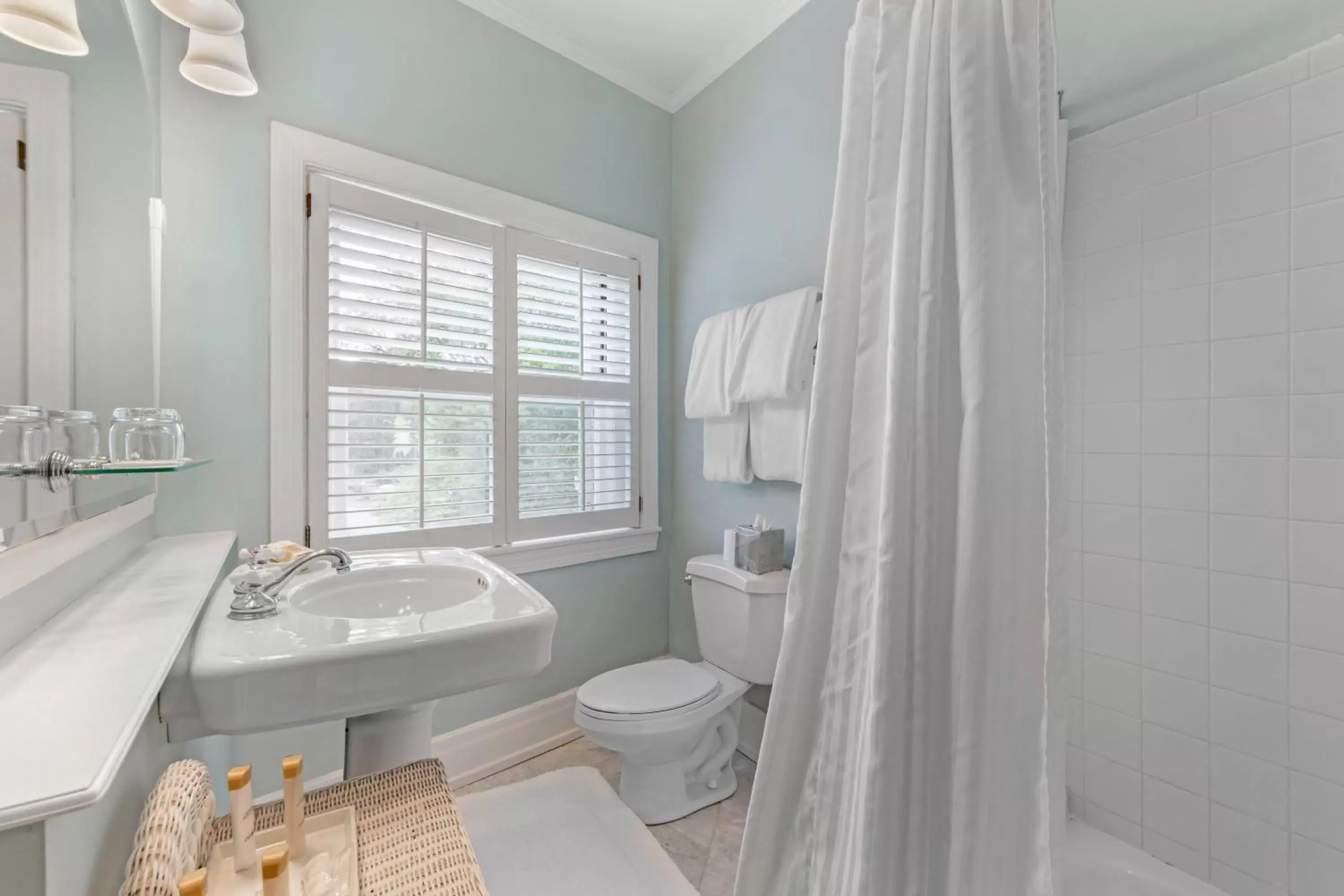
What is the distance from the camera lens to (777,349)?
162 cm

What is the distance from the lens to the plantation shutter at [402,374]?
4.90ft

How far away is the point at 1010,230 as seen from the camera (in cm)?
61

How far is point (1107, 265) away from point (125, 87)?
78.3 inches

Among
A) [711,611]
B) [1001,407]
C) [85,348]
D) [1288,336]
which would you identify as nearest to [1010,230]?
[1001,407]

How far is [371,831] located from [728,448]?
1378 mm

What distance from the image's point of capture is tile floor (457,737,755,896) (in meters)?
1.38

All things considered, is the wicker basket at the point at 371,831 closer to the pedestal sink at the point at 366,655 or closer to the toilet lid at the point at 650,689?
the pedestal sink at the point at 366,655

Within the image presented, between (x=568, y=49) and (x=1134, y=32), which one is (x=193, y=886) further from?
(x=568, y=49)

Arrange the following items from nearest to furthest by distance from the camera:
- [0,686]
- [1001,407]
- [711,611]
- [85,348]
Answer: [0,686]
[1001,407]
[85,348]
[711,611]

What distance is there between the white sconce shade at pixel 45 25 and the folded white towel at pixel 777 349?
1463mm

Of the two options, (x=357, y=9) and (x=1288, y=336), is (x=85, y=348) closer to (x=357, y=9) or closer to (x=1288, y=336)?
(x=357, y=9)

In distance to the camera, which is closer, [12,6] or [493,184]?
[12,6]

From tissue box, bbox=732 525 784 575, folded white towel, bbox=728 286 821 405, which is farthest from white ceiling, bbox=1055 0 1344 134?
tissue box, bbox=732 525 784 575

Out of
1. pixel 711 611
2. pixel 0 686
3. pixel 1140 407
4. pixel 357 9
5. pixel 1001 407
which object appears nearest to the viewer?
pixel 0 686
